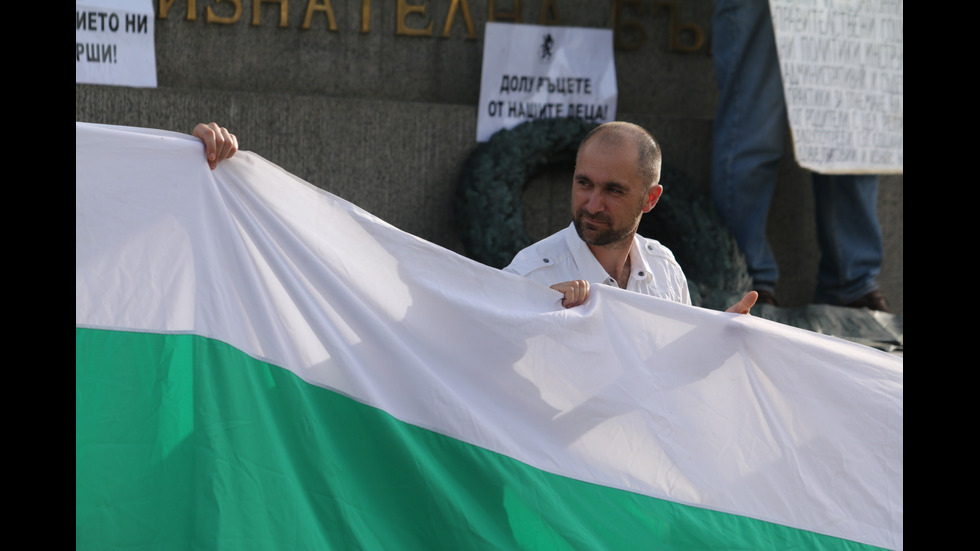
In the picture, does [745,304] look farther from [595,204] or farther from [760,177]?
[760,177]

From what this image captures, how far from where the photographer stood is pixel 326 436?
2740 mm

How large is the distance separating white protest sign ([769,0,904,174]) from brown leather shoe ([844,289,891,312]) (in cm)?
71

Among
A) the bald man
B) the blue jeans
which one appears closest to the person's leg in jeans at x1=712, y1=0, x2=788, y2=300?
the blue jeans

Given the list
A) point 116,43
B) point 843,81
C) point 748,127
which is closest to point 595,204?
point 748,127

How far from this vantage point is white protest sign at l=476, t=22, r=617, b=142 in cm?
632

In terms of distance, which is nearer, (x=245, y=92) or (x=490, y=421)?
(x=490, y=421)

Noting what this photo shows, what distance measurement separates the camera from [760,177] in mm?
6230

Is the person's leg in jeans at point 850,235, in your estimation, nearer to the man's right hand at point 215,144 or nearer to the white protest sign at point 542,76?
the white protest sign at point 542,76

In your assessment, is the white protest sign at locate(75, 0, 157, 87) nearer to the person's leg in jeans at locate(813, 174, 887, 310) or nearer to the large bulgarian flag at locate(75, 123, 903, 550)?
the large bulgarian flag at locate(75, 123, 903, 550)

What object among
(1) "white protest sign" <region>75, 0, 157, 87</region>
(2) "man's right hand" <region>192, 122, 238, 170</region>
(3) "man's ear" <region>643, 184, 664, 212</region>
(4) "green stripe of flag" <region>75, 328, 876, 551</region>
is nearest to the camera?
(4) "green stripe of flag" <region>75, 328, 876, 551</region>

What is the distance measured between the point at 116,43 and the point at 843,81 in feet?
13.6
